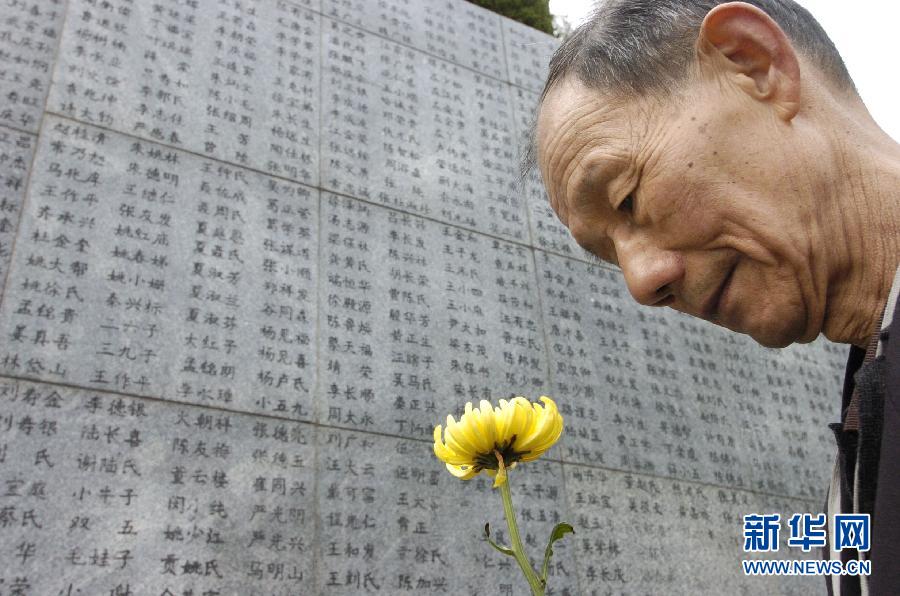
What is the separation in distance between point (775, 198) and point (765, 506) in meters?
2.52

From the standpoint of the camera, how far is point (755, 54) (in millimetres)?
1032

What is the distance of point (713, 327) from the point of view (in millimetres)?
3596

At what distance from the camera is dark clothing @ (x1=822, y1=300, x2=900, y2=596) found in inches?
28.2

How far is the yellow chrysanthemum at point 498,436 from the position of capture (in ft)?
3.23

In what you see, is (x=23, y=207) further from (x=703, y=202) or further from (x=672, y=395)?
(x=672, y=395)

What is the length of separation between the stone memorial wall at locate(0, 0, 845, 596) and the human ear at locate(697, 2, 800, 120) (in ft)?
5.62

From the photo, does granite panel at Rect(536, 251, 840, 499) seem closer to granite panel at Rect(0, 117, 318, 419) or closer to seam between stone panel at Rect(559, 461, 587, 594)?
seam between stone panel at Rect(559, 461, 587, 594)

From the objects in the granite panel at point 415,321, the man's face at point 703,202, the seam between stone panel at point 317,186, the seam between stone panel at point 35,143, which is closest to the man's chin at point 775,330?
the man's face at point 703,202

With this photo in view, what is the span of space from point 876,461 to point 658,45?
0.66m

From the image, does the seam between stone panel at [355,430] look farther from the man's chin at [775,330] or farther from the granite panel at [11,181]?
the man's chin at [775,330]

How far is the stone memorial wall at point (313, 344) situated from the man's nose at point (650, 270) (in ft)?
4.74

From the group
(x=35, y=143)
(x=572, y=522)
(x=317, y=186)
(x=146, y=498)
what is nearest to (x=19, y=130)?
(x=35, y=143)

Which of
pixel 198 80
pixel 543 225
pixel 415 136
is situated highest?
pixel 543 225

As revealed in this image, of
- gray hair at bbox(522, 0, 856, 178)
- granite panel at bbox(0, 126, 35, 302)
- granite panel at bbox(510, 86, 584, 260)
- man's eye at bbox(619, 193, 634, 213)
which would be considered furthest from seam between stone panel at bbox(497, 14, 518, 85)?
man's eye at bbox(619, 193, 634, 213)
